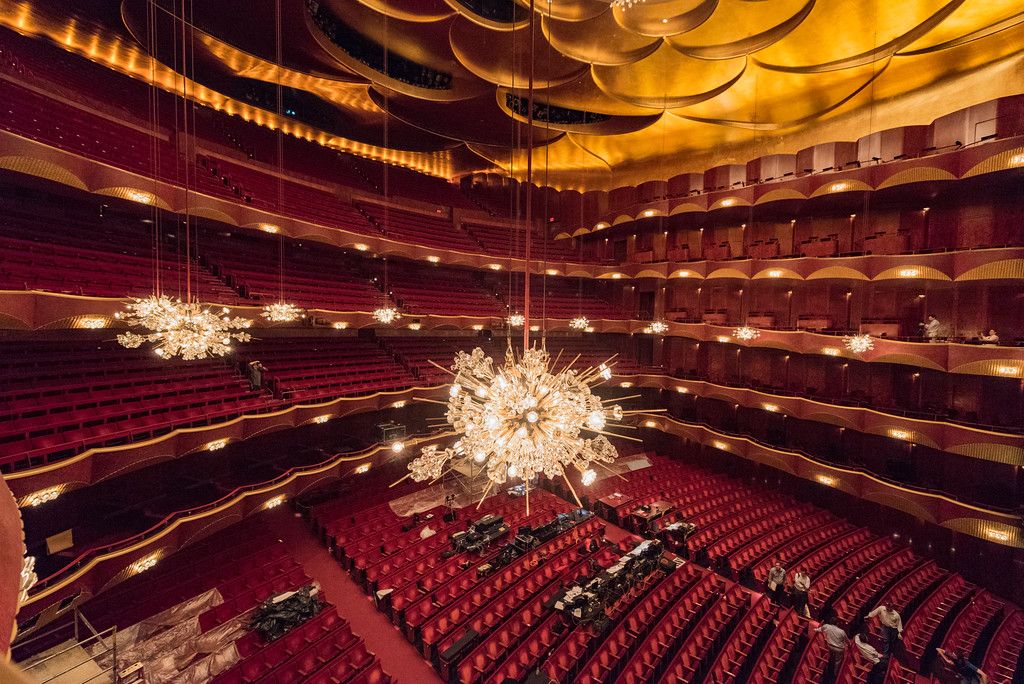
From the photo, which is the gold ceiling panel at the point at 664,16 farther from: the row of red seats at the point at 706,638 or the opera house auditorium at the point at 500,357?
the row of red seats at the point at 706,638

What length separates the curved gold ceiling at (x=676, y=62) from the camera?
973cm

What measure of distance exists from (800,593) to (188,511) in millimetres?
11013

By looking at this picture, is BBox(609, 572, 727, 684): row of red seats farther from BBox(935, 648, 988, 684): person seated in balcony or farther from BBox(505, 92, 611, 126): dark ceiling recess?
BBox(505, 92, 611, 126): dark ceiling recess

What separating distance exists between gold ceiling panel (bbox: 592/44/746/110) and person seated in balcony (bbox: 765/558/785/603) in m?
11.8

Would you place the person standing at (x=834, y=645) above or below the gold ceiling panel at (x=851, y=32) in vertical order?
below

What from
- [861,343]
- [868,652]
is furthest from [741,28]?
[868,652]

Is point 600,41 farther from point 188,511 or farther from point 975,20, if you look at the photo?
point 188,511

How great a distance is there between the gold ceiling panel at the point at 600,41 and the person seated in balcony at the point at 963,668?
1286 cm

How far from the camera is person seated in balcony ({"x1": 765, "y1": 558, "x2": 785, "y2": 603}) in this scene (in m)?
8.60

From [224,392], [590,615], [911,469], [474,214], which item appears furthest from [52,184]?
[911,469]

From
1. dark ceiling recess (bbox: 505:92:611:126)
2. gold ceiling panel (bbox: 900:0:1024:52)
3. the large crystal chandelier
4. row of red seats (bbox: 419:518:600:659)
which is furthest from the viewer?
dark ceiling recess (bbox: 505:92:611:126)

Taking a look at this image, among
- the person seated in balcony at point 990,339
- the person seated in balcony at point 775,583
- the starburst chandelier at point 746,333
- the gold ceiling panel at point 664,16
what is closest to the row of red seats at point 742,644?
the person seated in balcony at point 775,583

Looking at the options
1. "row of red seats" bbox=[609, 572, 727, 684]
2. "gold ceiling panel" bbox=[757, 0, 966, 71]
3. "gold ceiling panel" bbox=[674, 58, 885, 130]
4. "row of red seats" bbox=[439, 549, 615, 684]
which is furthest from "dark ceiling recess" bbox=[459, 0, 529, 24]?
"row of red seats" bbox=[609, 572, 727, 684]

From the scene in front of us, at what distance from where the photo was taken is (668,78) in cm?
1245
